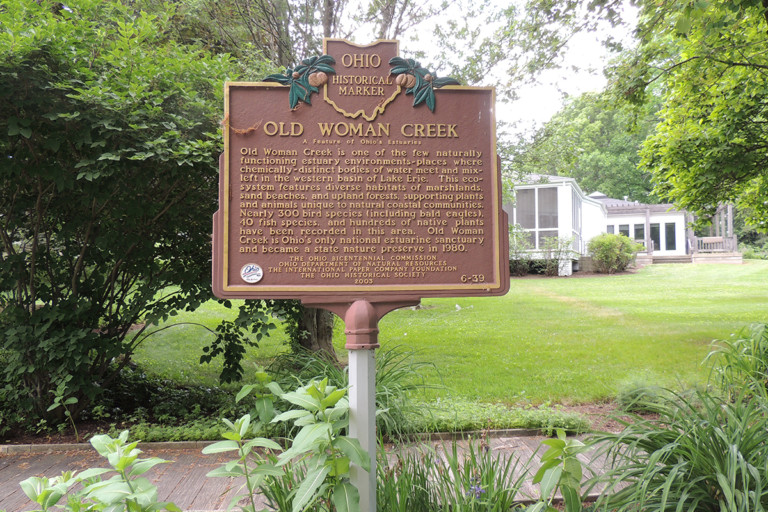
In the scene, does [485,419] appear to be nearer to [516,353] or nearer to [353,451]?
[353,451]

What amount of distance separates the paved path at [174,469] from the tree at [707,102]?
5.10 m

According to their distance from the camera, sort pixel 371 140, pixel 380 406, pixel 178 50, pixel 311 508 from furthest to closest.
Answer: pixel 178 50, pixel 380 406, pixel 371 140, pixel 311 508

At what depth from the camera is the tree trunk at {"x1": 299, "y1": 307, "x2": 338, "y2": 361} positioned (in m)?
6.39

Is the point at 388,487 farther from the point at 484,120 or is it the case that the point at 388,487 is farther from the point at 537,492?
the point at 484,120

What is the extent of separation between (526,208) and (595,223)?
10051 mm

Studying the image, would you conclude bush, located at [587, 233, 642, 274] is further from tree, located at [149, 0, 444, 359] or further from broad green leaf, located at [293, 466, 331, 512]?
broad green leaf, located at [293, 466, 331, 512]

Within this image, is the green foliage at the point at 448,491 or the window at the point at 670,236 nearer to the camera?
the green foliage at the point at 448,491

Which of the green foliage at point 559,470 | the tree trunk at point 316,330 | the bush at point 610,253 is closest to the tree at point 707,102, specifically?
the tree trunk at point 316,330

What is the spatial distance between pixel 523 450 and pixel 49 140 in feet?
15.4

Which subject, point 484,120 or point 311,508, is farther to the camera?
point 484,120

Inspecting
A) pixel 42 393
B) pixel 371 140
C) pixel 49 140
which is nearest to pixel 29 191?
pixel 49 140

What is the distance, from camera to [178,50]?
14.7ft

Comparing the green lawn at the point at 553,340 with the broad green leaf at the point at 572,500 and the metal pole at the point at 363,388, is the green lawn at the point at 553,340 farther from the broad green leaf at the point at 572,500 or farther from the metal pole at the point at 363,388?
the broad green leaf at the point at 572,500

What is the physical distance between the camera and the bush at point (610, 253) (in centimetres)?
2267
